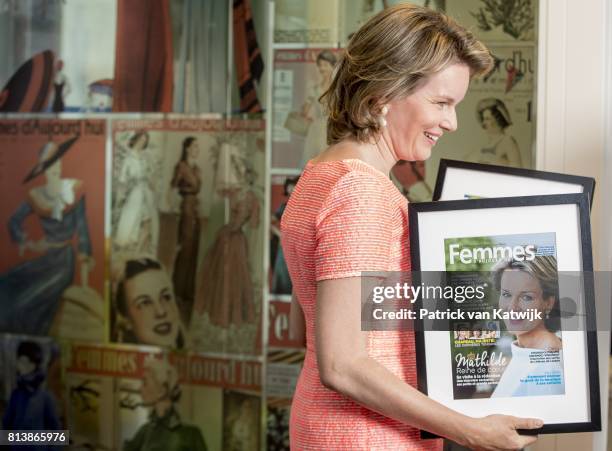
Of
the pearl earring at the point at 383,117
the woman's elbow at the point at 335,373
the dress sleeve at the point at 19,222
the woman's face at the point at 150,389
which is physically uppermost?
the dress sleeve at the point at 19,222

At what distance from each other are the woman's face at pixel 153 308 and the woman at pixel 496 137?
138 centimetres

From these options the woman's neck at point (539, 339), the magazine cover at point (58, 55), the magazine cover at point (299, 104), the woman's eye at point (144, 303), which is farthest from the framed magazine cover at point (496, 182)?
the magazine cover at point (58, 55)

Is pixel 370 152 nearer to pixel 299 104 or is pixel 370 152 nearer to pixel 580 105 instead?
pixel 580 105

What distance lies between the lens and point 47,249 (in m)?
3.69

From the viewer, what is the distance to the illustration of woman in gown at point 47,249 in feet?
11.9

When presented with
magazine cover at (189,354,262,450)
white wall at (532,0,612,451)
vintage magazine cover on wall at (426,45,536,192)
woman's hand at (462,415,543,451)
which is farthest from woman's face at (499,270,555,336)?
magazine cover at (189,354,262,450)

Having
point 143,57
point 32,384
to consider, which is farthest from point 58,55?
point 32,384

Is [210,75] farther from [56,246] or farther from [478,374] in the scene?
[478,374]

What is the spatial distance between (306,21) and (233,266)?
1.01 m

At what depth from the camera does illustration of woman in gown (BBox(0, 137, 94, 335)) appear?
Result: 3641mm

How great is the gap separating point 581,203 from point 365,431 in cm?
60

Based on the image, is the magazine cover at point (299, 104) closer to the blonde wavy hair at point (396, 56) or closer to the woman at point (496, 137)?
the woman at point (496, 137)

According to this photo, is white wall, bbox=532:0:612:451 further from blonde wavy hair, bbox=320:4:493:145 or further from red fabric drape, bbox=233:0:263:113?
red fabric drape, bbox=233:0:263:113

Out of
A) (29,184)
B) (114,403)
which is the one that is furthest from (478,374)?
(29,184)
